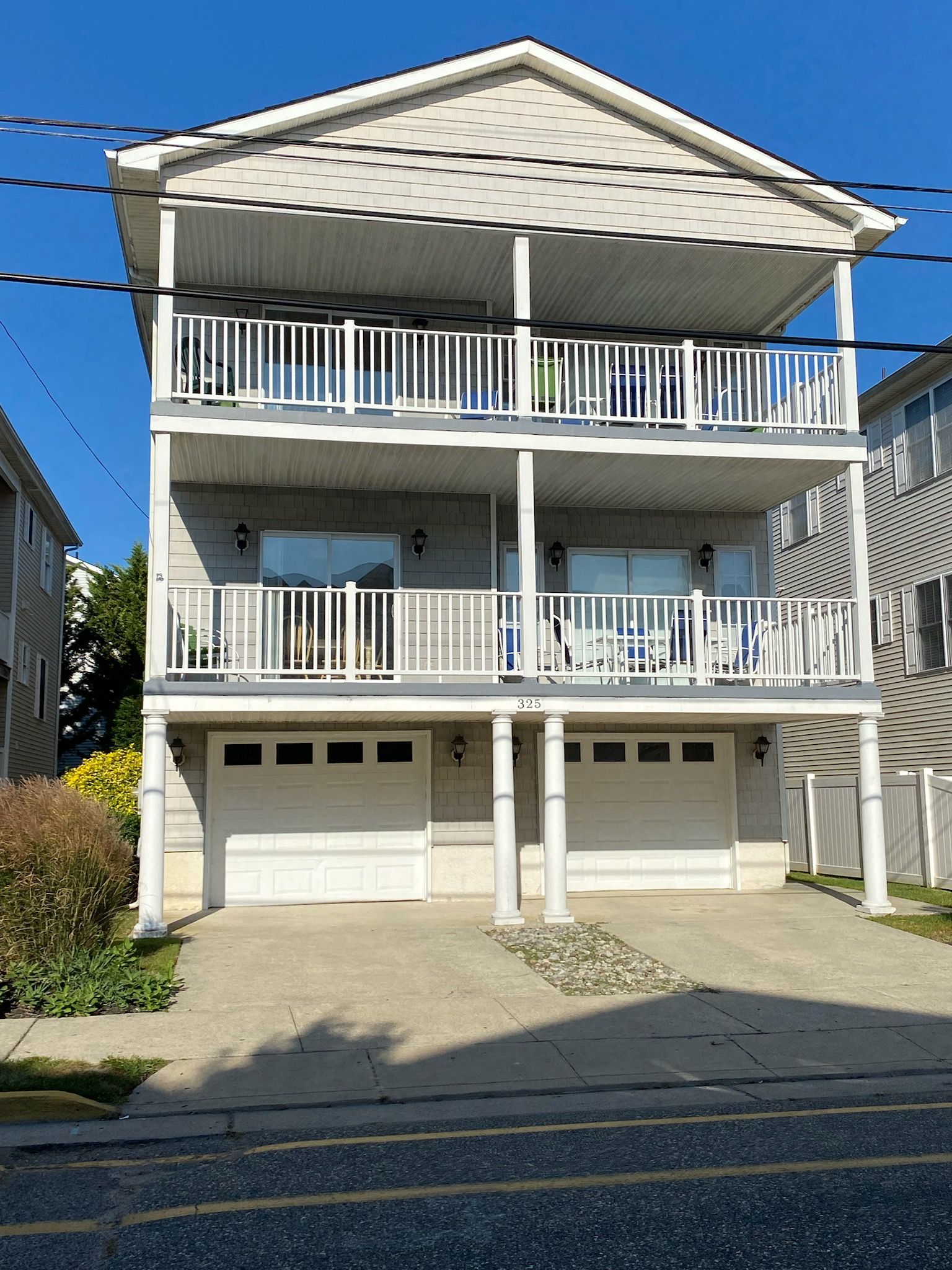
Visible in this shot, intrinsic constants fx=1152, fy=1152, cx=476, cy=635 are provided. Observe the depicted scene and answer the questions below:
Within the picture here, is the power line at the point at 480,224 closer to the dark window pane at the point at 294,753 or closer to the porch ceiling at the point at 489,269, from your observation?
the porch ceiling at the point at 489,269

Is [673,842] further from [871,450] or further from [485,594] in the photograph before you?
[871,450]

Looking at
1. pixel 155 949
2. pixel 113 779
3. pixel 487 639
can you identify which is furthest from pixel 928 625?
pixel 155 949

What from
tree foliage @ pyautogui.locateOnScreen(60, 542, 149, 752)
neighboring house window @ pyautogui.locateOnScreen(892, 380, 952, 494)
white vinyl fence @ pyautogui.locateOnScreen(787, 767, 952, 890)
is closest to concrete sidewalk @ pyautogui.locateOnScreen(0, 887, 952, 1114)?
white vinyl fence @ pyautogui.locateOnScreen(787, 767, 952, 890)

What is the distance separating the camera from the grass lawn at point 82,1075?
680 centimetres

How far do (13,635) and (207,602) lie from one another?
11526mm

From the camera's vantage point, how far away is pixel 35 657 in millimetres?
27047

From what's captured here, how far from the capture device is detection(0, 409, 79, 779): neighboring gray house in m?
23.9

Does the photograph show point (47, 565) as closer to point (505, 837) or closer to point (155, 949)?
point (155, 949)

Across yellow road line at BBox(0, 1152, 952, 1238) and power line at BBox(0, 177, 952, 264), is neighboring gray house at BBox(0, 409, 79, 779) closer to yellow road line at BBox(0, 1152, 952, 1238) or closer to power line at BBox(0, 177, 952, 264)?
power line at BBox(0, 177, 952, 264)

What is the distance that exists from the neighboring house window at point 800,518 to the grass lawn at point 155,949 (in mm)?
17284

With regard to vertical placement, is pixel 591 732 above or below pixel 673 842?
above

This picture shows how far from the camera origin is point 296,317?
53.3ft

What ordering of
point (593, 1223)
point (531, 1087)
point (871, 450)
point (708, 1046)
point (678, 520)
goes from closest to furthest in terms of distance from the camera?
1. point (593, 1223)
2. point (531, 1087)
3. point (708, 1046)
4. point (678, 520)
5. point (871, 450)

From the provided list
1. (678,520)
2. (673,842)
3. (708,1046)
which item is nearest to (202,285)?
(678,520)
